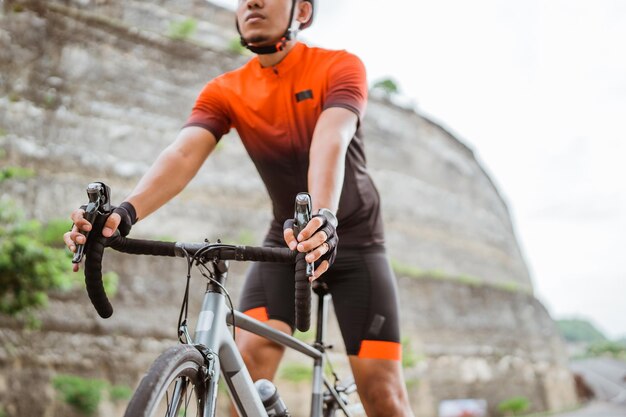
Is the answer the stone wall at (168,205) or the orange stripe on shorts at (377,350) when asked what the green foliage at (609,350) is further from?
the orange stripe on shorts at (377,350)

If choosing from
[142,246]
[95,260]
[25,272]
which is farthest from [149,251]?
[25,272]

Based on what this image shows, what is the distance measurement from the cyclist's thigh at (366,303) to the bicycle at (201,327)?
537 millimetres

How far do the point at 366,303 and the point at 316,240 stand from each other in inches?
45.3

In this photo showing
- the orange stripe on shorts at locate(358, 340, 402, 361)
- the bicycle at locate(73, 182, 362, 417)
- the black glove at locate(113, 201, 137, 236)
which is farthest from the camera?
the orange stripe on shorts at locate(358, 340, 402, 361)

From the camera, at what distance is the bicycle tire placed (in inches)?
60.2

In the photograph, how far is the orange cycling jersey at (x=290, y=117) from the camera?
109 inches

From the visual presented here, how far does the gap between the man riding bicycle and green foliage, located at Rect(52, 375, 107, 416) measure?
1021 cm

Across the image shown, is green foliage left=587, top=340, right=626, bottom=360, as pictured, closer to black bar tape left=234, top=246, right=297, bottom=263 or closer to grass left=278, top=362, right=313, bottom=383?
grass left=278, top=362, right=313, bottom=383

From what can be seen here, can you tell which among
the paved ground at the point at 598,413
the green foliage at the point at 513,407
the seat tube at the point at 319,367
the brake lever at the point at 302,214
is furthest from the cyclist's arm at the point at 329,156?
the green foliage at the point at 513,407

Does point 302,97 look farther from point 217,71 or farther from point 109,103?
point 217,71

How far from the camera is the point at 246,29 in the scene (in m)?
2.62

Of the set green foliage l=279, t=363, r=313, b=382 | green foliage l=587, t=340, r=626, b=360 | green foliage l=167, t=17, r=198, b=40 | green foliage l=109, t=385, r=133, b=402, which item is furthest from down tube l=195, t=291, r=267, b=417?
green foliage l=587, t=340, r=626, b=360

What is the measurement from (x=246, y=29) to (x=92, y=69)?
1580cm

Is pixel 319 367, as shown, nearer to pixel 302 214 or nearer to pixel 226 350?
pixel 226 350
